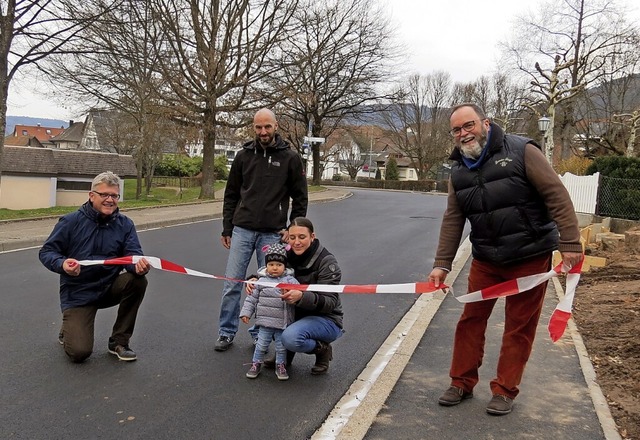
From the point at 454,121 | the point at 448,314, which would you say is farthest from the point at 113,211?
the point at 448,314

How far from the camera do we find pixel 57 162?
31594 mm

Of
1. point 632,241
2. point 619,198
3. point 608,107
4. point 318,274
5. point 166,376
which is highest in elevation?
point 608,107

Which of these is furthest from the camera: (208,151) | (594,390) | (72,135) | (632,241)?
(72,135)

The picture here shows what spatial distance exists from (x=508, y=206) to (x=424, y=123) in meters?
73.8

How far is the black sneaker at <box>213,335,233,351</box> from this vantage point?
5.05 m

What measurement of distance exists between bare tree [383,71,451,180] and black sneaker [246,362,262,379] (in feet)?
230

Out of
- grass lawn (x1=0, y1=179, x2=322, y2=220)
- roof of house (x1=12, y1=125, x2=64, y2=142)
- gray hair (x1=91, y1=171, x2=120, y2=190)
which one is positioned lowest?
grass lawn (x1=0, y1=179, x2=322, y2=220)

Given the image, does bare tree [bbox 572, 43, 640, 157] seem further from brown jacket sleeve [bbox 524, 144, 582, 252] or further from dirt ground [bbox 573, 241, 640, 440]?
brown jacket sleeve [bbox 524, 144, 582, 252]

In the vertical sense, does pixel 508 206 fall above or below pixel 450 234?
above

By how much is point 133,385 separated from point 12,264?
21.6 ft

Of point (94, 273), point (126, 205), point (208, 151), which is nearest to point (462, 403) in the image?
point (94, 273)

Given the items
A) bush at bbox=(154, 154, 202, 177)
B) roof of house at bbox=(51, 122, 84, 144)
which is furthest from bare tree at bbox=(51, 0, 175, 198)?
roof of house at bbox=(51, 122, 84, 144)

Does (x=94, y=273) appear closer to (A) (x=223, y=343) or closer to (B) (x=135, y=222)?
(A) (x=223, y=343)

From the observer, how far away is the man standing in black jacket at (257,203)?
16.7 feet
